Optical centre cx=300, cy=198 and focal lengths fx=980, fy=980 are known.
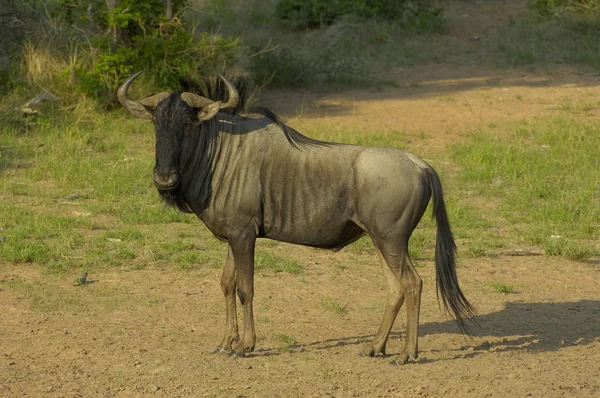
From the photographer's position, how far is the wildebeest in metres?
5.71

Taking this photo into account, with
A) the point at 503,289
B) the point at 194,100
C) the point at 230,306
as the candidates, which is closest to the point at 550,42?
the point at 503,289

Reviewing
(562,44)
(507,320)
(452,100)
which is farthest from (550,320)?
(562,44)

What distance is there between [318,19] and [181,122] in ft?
43.0

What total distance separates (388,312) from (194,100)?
68.2 inches

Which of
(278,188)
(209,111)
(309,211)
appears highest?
(209,111)

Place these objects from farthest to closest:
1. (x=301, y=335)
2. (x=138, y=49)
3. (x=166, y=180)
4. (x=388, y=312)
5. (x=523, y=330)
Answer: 1. (x=138, y=49)
2. (x=523, y=330)
3. (x=301, y=335)
4. (x=388, y=312)
5. (x=166, y=180)

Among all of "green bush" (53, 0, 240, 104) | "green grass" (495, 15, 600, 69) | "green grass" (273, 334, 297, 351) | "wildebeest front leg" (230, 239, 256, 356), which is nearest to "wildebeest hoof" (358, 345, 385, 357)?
"green grass" (273, 334, 297, 351)

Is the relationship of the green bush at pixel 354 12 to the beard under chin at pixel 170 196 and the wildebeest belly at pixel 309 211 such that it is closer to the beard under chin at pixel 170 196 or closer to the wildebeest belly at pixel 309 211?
the wildebeest belly at pixel 309 211

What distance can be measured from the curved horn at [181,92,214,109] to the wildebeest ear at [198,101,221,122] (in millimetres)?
44

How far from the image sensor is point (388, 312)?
597 centimetres

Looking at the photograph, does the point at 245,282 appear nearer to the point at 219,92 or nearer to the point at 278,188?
the point at 278,188

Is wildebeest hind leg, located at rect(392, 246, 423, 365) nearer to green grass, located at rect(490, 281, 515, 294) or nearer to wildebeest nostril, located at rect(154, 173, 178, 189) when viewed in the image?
wildebeest nostril, located at rect(154, 173, 178, 189)

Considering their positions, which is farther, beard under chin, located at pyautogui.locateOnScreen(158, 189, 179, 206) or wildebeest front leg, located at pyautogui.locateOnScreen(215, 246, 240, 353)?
wildebeest front leg, located at pyautogui.locateOnScreen(215, 246, 240, 353)

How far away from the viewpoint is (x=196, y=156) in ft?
19.3
